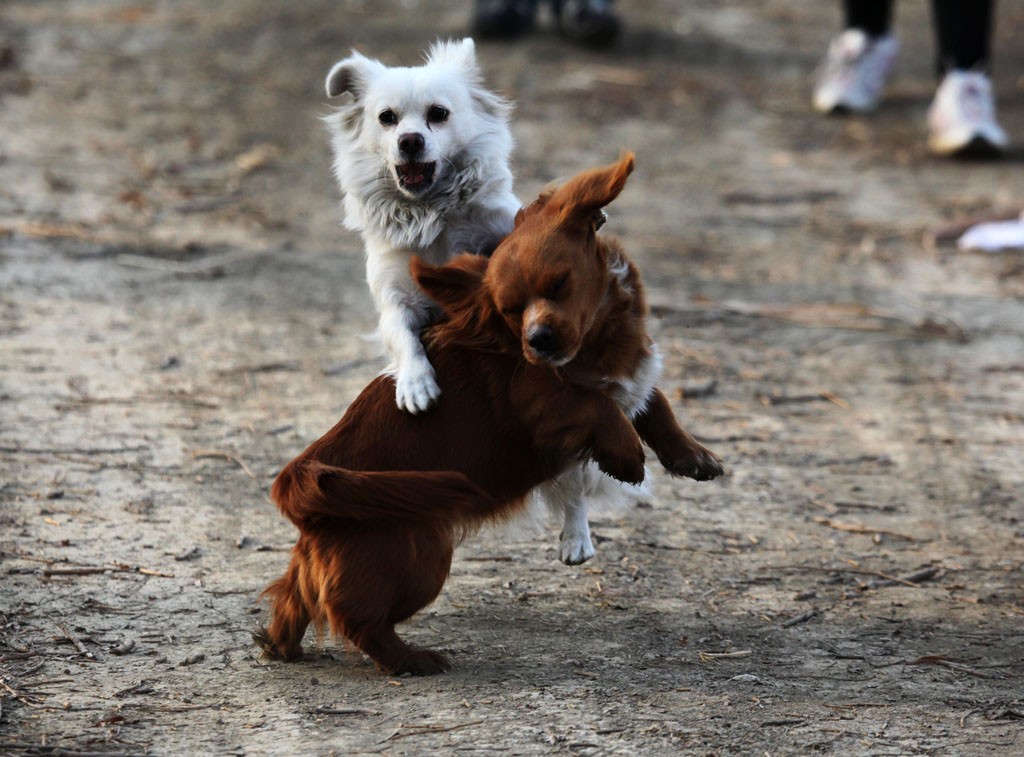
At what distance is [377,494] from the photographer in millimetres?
3023

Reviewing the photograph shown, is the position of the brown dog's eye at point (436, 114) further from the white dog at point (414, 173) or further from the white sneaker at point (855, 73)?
the white sneaker at point (855, 73)

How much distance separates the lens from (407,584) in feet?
10.1

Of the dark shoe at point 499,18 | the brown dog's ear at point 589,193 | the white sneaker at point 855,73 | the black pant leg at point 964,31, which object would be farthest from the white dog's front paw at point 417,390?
the dark shoe at point 499,18

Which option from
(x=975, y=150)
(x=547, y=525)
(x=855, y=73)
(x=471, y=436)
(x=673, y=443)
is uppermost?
(x=471, y=436)

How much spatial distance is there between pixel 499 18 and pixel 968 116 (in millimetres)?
3653

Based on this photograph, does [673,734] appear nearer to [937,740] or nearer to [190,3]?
[937,740]

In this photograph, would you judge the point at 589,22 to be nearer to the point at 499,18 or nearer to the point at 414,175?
the point at 499,18

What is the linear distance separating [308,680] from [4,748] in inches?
30.3

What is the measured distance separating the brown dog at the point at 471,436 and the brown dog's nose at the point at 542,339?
2cm

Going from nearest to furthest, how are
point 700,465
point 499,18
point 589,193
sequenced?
point 589,193, point 700,465, point 499,18

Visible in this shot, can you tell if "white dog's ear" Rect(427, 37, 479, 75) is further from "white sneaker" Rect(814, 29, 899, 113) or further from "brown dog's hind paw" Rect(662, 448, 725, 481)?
"white sneaker" Rect(814, 29, 899, 113)

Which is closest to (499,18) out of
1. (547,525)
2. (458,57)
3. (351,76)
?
(458,57)

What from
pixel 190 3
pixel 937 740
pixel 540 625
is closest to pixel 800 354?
pixel 540 625

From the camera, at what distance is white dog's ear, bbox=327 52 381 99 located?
388 centimetres
